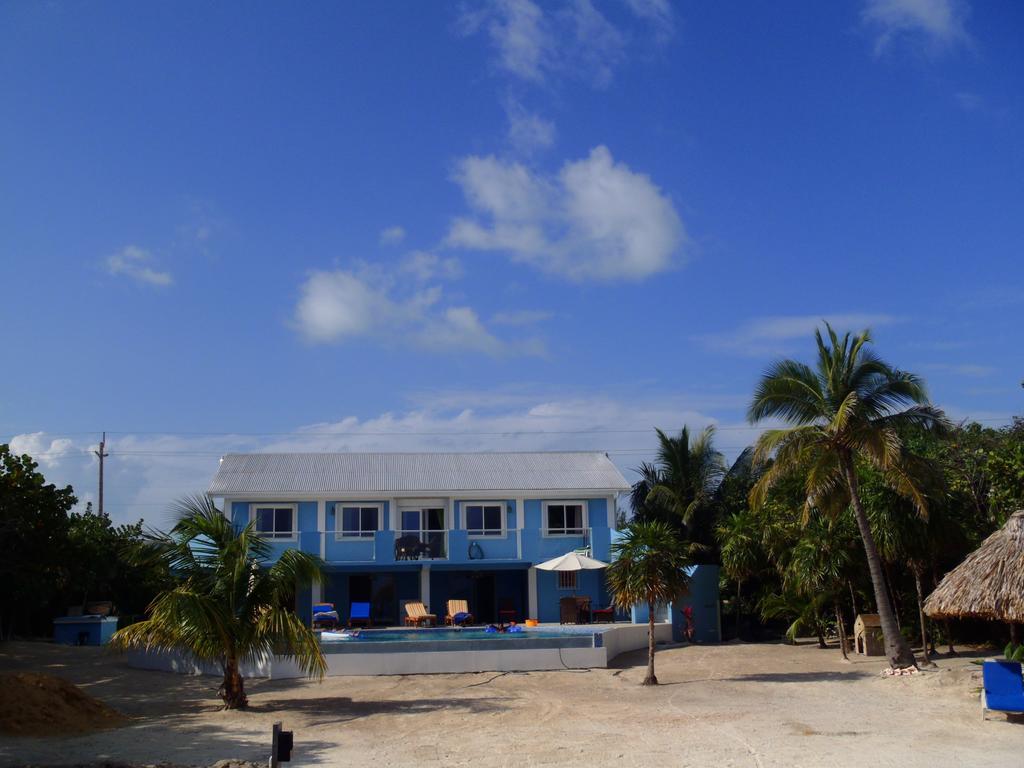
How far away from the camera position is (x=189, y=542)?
16.8m

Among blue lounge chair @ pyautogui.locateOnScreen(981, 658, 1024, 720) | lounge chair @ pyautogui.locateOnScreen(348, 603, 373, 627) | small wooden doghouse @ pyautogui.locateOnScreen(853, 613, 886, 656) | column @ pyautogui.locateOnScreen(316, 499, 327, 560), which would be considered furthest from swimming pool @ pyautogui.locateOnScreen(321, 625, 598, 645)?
blue lounge chair @ pyautogui.locateOnScreen(981, 658, 1024, 720)

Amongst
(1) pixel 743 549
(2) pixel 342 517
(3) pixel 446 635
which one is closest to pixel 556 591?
(2) pixel 342 517

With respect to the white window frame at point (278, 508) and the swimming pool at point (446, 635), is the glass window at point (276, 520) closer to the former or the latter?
the white window frame at point (278, 508)

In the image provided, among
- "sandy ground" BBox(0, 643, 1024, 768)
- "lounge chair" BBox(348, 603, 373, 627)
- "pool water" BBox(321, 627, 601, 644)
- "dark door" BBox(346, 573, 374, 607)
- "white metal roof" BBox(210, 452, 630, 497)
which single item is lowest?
"sandy ground" BBox(0, 643, 1024, 768)

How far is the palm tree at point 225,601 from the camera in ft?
52.3

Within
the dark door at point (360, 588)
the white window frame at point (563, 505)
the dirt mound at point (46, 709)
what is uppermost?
the white window frame at point (563, 505)

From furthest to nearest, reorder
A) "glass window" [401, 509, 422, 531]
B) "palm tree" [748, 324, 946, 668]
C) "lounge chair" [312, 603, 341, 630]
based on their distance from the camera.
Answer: "glass window" [401, 509, 422, 531] < "lounge chair" [312, 603, 341, 630] < "palm tree" [748, 324, 946, 668]

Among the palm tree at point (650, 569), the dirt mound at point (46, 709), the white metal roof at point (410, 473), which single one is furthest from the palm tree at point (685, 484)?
the dirt mound at point (46, 709)

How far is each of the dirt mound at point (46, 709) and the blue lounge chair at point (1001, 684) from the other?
13.5 m

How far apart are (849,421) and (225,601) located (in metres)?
12.6

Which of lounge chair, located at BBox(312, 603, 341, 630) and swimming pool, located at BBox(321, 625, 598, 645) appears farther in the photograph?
lounge chair, located at BBox(312, 603, 341, 630)

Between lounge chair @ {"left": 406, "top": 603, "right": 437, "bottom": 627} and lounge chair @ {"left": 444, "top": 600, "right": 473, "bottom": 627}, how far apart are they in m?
0.58

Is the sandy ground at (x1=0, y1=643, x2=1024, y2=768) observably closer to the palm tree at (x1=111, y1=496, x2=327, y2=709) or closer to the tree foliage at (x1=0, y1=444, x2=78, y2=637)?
the palm tree at (x1=111, y1=496, x2=327, y2=709)

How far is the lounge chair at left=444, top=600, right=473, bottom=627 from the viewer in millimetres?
29859
